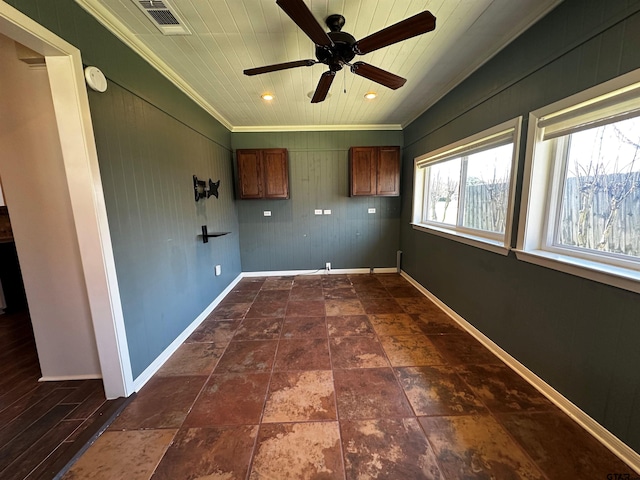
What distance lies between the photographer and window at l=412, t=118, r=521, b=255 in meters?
2.03

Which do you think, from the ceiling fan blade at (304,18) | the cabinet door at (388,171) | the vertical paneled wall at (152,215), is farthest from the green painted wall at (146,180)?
the cabinet door at (388,171)

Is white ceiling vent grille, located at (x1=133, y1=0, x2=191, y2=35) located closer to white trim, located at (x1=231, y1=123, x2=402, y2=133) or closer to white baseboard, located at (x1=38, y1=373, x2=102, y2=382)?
white trim, located at (x1=231, y1=123, x2=402, y2=133)

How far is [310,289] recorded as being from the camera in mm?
3768

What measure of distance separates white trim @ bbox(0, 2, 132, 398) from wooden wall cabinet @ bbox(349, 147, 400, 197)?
321 centimetres

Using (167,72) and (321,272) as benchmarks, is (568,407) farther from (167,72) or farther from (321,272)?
(167,72)

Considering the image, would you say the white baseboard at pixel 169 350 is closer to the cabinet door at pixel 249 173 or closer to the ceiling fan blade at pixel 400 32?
the cabinet door at pixel 249 173

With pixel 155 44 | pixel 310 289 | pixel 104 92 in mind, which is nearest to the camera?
pixel 104 92

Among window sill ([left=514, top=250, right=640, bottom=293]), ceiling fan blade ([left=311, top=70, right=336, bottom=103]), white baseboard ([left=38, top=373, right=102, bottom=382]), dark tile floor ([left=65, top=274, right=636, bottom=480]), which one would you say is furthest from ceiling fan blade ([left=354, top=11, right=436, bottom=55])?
white baseboard ([left=38, top=373, right=102, bottom=382])

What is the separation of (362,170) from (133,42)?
301cm

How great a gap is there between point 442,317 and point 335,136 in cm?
319

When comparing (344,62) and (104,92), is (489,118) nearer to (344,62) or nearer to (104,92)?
(344,62)

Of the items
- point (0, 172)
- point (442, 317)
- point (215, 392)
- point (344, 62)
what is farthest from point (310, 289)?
point (0, 172)

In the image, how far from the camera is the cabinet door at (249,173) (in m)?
3.90

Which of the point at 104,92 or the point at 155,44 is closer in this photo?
the point at 104,92
